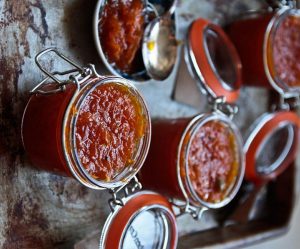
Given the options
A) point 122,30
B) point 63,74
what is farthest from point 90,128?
point 122,30

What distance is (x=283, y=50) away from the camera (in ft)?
3.90

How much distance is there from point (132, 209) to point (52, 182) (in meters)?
0.16

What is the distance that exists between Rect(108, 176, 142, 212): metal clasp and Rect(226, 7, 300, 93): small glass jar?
420 millimetres

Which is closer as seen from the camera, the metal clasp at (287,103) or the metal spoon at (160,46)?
the metal spoon at (160,46)

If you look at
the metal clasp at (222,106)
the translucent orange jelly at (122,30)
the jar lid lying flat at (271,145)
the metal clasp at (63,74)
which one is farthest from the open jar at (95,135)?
the jar lid lying flat at (271,145)

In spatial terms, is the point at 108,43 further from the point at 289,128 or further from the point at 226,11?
the point at 289,128

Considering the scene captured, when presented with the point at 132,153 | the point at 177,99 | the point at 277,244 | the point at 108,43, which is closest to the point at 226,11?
the point at 177,99

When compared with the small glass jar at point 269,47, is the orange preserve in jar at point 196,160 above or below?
below

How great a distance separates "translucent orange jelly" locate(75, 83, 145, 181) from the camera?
828 mm

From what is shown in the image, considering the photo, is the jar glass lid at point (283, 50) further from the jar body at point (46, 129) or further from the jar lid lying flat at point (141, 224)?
Result: the jar body at point (46, 129)

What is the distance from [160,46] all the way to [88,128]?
1.01 feet

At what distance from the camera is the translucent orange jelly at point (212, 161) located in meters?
1.01

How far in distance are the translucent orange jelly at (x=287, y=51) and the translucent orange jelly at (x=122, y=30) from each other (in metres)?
0.34

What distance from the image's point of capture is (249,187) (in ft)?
4.18
